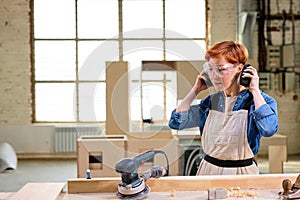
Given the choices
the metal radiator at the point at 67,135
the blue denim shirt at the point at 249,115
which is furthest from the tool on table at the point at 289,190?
the metal radiator at the point at 67,135

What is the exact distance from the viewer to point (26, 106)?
28.0ft

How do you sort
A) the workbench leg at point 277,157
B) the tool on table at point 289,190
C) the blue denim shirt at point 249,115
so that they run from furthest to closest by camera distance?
the workbench leg at point 277,157, the blue denim shirt at point 249,115, the tool on table at point 289,190

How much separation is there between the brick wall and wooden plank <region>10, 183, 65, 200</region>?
6.99m

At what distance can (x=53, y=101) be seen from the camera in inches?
341

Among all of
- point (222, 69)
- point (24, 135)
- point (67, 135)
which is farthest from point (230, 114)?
point (24, 135)

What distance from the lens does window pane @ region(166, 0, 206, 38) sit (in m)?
8.73

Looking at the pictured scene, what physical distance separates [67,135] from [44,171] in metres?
1.36

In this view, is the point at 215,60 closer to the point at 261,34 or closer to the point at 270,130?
the point at 270,130

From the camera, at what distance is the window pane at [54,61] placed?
28.5 ft

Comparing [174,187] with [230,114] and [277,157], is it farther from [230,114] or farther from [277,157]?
[277,157]

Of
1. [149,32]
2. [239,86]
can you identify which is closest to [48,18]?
[149,32]

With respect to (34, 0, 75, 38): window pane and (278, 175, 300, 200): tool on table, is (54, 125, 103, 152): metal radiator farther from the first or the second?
(278, 175, 300, 200): tool on table

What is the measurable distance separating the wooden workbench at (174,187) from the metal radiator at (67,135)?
6597mm

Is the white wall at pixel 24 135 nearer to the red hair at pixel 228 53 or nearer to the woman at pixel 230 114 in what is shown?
the woman at pixel 230 114
